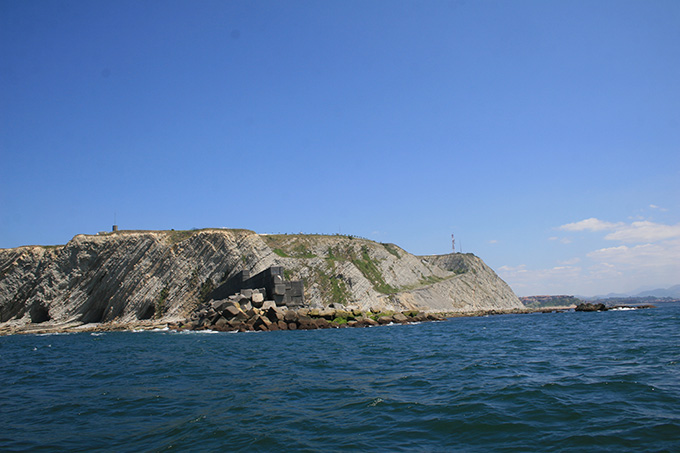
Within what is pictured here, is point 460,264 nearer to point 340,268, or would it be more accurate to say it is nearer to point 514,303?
point 514,303

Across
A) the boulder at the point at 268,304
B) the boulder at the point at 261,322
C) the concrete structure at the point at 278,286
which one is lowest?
the boulder at the point at 261,322

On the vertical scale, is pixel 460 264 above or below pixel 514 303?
above

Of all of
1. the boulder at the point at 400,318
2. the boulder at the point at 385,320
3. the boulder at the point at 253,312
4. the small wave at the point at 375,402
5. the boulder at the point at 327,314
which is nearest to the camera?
the small wave at the point at 375,402

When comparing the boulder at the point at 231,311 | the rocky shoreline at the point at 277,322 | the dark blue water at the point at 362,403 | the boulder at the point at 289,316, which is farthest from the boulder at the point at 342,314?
the dark blue water at the point at 362,403

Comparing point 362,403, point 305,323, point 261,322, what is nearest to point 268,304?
point 261,322

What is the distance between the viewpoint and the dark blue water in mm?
7258

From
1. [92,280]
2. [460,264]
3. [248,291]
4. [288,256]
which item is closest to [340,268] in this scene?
[288,256]

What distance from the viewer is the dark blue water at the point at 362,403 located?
7.26 meters

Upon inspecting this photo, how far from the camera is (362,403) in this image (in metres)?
9.84

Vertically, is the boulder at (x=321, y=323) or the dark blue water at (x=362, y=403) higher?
the dark blue water at (x=362, y=403)

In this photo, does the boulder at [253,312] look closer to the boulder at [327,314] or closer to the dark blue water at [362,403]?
the boulder at [327,314]

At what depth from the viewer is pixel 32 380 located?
15.0 metres

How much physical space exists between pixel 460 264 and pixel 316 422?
4496 inches

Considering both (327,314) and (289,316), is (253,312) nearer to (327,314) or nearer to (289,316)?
(289,316)
